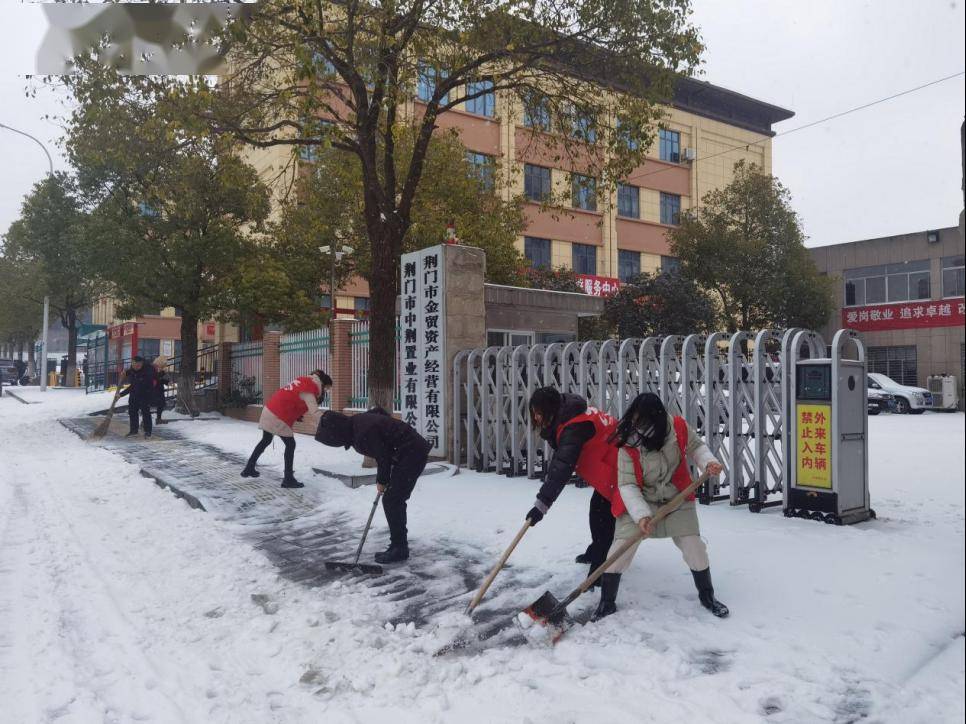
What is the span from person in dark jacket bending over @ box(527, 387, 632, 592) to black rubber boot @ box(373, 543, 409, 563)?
1516mm

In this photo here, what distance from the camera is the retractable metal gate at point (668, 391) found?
23.1 feet

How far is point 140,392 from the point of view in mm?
15023

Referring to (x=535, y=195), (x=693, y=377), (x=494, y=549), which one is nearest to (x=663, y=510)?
(x=494, y=549)

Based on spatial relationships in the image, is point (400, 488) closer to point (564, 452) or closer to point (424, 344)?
point (564, 452)

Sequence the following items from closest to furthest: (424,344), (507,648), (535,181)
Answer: (507,648), (424,344), (535,181)

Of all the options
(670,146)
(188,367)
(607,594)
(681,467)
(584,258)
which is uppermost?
(670,146)

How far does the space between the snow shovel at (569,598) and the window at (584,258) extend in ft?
96.3

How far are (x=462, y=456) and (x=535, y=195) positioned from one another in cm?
2329

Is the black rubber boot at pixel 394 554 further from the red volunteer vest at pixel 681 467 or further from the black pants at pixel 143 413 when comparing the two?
the black pants at pixel 143 413

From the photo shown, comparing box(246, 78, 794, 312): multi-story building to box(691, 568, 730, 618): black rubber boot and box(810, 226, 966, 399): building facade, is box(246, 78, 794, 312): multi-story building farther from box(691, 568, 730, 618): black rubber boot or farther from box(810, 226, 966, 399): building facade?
box(691, 568, 730, 618): black rubber boot

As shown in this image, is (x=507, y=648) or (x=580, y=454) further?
(x=580, y=454)

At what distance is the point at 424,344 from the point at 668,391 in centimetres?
402

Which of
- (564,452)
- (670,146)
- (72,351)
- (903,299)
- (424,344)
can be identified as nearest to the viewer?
(564,452)

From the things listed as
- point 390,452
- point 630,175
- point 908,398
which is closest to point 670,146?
point 630,175
